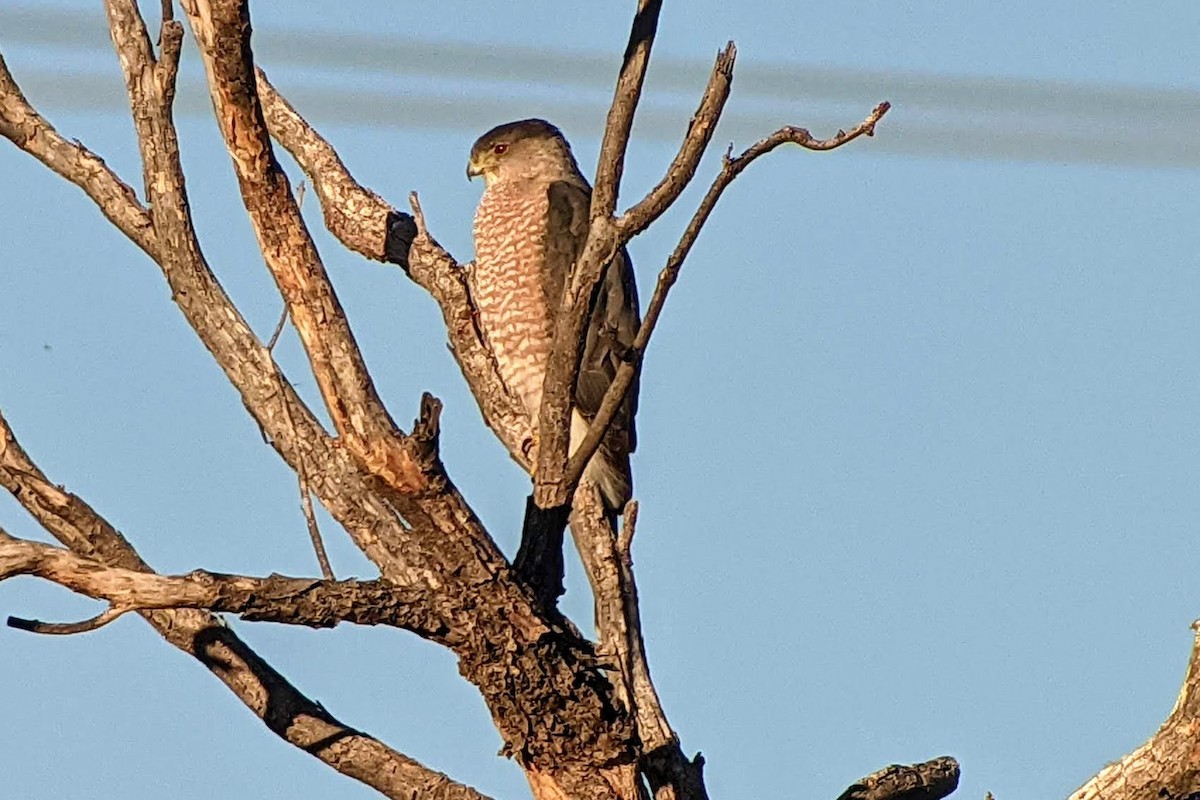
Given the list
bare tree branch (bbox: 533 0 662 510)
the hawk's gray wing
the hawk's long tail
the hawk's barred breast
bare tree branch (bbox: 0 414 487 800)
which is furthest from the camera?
the hawk's barred breast

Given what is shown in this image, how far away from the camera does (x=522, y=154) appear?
27.5 ft

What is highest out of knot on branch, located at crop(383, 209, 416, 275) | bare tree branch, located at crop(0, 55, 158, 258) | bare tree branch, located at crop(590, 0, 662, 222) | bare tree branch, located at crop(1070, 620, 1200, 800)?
knot on branch, located at crop(383, 209, 416, 275)

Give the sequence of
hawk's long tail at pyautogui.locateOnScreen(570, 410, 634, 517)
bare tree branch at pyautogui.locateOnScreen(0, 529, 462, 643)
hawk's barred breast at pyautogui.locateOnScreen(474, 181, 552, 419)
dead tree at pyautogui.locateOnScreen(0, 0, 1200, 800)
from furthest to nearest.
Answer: hawk's barred breast at pyautogui.locateOnScreen(474, 181, 552, 419)
hawk's long tail at pyautogui.locateOnScreen(570, 410, 634, 517)
dead tree at pyautogui.locateOnScreen(0, 0, 1200, 800)
bare tree branch at pyautogui.locateOnScreen(0, 529, 462, 643)

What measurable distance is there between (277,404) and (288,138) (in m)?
2.25

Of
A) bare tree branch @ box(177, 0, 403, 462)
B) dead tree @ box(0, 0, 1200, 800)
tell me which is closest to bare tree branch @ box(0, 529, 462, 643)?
dead tree @ box(0, 0, 1200, 800)

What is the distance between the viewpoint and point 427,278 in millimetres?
6195

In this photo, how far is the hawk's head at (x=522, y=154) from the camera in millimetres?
8320

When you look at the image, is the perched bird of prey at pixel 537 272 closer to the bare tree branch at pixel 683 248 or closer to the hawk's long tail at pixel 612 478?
the hawk's long tail at pixel 612 478

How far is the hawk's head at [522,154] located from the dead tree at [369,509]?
12.1ft

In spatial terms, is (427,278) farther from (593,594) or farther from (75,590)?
(75,590)

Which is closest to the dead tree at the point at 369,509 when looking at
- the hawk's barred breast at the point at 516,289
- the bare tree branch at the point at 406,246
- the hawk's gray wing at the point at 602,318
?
the bare tree branch at the point at 406,246

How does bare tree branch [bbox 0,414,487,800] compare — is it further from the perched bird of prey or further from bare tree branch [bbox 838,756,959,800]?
the perched bird of prey

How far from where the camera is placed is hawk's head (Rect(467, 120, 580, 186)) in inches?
328

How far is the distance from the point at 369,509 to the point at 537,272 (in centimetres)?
360
